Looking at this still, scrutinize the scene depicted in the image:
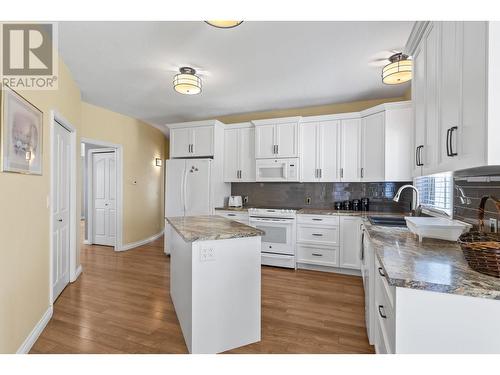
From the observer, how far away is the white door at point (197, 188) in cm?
425

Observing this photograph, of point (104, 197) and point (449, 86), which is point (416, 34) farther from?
point (104, 197)

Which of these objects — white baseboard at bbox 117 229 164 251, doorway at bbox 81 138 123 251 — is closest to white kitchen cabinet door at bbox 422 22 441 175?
doorway at bbox 81 138 123 251

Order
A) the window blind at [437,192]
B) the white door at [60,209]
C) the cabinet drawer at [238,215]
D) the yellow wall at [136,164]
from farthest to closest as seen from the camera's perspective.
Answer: the yellow wall at [136,164]
the cabinet drawer at [238,215]
the white door at [60,209]
the window blind at [437,192]

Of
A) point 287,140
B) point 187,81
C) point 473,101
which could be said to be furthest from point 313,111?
point 473,101

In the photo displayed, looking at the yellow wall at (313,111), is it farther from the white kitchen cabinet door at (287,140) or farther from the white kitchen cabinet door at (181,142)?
the white kitchen cabinet door at (181,142)

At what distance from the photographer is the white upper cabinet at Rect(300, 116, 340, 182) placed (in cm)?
388

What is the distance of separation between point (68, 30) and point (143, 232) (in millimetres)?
3988

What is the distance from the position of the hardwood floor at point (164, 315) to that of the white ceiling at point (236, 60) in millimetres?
2651

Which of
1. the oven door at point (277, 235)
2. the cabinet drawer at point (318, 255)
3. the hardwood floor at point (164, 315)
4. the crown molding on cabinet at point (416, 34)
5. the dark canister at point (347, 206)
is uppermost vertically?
the crown molding on cabinet at point (416, 34)

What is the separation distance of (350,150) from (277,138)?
45.7 inches

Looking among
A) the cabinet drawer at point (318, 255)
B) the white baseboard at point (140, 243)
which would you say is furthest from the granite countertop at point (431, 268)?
the white baseboard at point (140, 243)

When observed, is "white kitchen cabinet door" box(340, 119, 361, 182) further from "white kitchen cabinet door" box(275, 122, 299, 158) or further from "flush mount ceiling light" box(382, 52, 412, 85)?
"flush mount ceiling light" box(382, 52, 412, 85)
